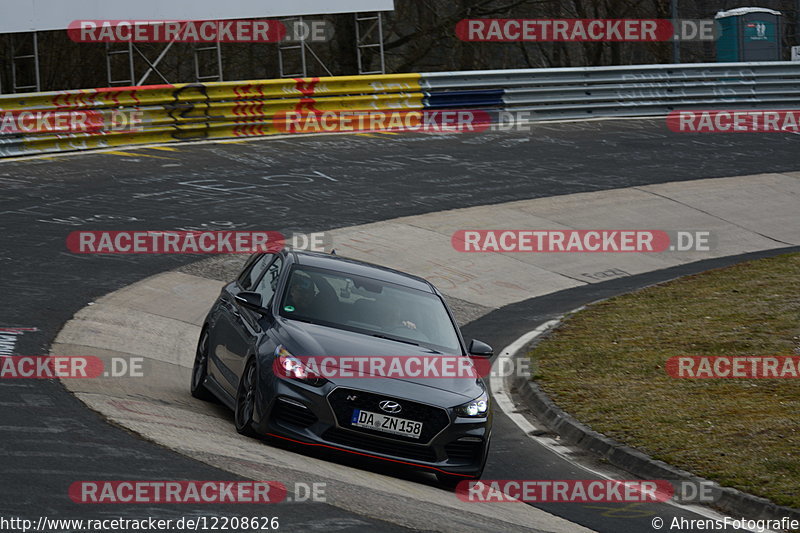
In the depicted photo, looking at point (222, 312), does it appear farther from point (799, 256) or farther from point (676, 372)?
point (799, 256)

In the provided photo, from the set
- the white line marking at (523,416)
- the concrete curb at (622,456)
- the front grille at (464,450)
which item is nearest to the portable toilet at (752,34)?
the white line marking at (523,416)

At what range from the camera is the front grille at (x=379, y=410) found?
28.1 feet

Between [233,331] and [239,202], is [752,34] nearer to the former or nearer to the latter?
[239,202]

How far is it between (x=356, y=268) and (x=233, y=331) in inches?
47.8

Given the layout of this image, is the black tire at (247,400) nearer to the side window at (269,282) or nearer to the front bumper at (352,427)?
the front bumper at (352,427)

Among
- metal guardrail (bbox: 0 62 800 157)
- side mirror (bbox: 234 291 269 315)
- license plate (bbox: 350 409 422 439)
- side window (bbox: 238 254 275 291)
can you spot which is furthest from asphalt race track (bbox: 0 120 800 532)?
side window (bbox: 238 254 275 291)

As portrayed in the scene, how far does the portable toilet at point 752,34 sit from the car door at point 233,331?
88.6 ft

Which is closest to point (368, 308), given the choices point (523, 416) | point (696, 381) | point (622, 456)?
point (622, 456)

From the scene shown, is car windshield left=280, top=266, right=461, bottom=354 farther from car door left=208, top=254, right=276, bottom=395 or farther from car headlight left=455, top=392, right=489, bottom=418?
car headlight left=455, top=392, right=489, bottom=418

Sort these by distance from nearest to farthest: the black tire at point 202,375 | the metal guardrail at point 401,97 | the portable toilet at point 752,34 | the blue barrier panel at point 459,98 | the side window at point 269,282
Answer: the side window at point 269,282 < the black tire at point 202,375 < the metal guardrail at point 401,97 < the blue barrier panel at point 459,98 < the portable toilet at point 752,34

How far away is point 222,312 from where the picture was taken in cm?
1071

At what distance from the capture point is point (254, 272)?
10.9 meters

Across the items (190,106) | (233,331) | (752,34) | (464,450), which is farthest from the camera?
(752,34)

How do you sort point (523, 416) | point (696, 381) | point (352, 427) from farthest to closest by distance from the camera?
1. point (696, 381)
2. point (523, 416)
3. point (352, 427)
